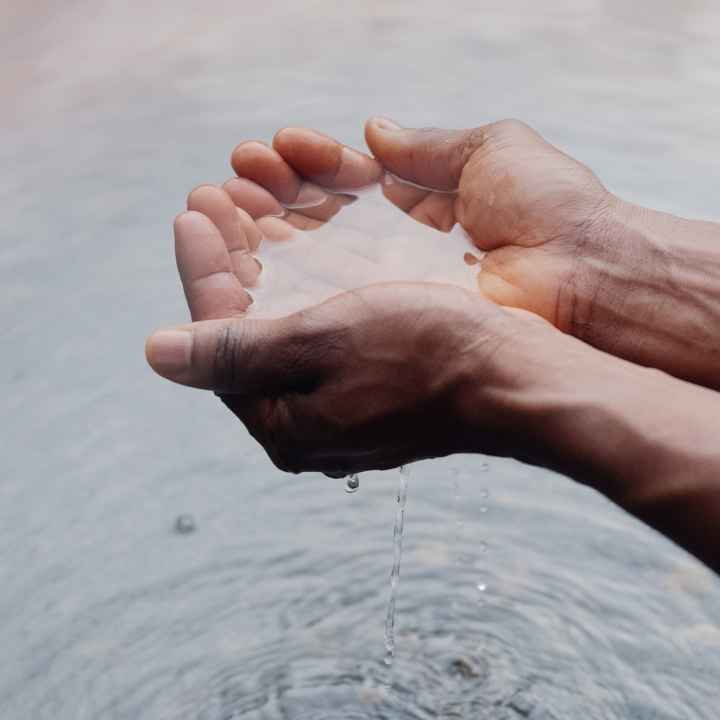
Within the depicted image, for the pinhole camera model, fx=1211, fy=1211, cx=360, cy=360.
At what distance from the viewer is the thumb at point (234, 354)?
1358 millimetres

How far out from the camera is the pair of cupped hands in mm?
1370

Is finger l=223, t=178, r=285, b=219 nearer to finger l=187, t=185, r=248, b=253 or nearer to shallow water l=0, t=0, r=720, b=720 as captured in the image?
finger l=187, t=185, r=248, b=253

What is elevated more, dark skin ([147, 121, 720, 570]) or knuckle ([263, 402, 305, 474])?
dark skin ([147, 121, 720, 570])

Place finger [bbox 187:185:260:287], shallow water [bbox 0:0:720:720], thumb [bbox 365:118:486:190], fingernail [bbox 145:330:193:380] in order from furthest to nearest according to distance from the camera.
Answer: thumb [bbox 365:118:486:190] < shallow water [bbox 0:0:720:720] < finger [bbox 187:185:260:287] < fingernail [bbox 145:330:193:380]

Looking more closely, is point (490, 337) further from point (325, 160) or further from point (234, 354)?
point (325, 160)

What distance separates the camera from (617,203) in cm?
178

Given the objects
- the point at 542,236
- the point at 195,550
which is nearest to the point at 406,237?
the point at 542,236

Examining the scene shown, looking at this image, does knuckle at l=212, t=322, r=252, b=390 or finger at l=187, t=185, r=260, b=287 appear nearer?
knuckle at l=212, t=322, r=252, b=390

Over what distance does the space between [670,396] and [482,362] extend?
21cm

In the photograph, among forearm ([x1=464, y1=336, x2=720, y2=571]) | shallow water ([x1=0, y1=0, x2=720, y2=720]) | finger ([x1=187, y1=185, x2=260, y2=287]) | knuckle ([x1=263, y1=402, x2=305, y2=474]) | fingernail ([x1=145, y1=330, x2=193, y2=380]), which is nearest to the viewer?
forearm ([x1=464, y1=336, x2=720, y2=571])

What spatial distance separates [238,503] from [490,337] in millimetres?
763

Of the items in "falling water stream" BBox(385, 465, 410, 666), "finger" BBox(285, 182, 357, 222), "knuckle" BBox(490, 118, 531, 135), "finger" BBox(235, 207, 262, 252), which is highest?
"knuckle" BBox(490, 118, 531, 135)

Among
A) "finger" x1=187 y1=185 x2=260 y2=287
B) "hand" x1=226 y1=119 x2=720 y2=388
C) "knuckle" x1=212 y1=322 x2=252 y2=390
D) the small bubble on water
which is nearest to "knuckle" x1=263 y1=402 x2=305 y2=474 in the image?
"knuckle" x1=212 y1=322 x2=252 y2=390

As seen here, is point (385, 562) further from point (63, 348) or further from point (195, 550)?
point (63, 348)
